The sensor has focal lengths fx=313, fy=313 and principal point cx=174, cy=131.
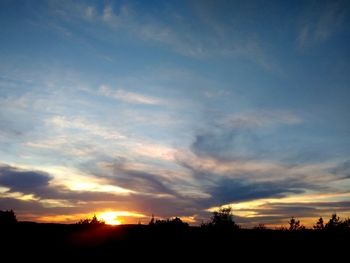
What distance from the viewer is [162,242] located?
12883 mm

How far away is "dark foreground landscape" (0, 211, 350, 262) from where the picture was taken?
12258mm

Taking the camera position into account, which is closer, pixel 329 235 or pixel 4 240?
pixel 4 240

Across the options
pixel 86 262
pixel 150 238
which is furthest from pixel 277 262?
pixel 86 262

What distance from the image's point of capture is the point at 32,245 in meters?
12.4

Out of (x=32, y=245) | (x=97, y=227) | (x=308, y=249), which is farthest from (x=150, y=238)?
(x=308, y=249)

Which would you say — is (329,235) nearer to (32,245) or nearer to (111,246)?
(111,246)

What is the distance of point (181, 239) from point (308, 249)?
5313 millimetres

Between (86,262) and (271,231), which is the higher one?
(271,231)

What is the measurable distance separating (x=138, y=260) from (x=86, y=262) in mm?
1955

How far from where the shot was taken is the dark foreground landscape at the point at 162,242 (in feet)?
40.2

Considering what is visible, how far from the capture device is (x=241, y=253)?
12.7m

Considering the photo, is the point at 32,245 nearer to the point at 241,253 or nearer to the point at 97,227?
the point at 97,227

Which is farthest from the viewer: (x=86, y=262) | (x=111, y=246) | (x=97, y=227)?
(x=97, y=227)

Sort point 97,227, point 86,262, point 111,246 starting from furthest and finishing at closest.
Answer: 1. point 97,227
2. point 111,246
3. point 86,262
